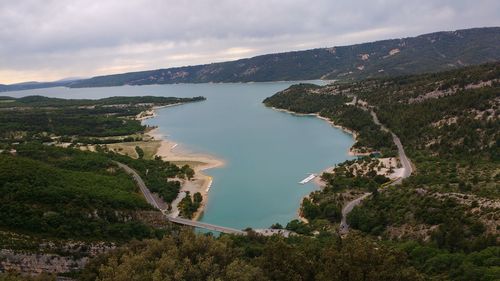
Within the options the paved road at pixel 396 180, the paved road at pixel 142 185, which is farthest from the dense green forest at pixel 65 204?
the paved road at pixel 396 180

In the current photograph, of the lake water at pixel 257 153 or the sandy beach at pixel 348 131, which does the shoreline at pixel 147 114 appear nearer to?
the lake water at pixel 257 153

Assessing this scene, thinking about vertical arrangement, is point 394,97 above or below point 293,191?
above

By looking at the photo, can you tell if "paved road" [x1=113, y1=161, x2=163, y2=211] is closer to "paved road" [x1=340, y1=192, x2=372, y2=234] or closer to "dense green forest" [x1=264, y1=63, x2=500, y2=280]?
"dense green forest" [x1=264, y1=63, x2=500, y2=280]

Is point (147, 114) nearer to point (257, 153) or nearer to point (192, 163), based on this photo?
point (257, 153)


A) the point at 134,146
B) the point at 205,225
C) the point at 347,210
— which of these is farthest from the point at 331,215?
the point at 134,146

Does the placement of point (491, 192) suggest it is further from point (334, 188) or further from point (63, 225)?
point (63, 225)

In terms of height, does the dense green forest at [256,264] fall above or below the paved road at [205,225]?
above

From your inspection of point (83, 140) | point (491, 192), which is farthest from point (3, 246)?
point (83, 140)
